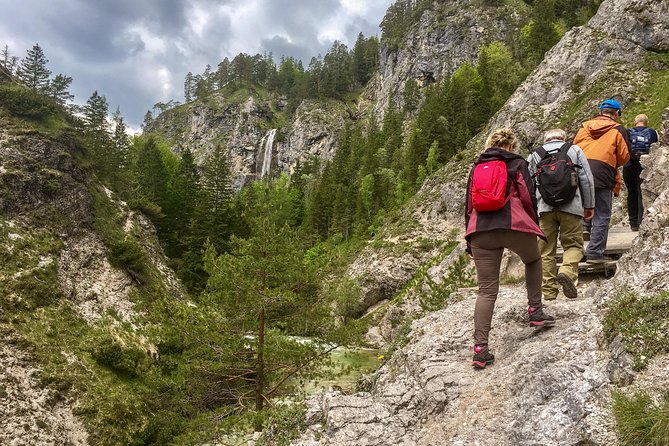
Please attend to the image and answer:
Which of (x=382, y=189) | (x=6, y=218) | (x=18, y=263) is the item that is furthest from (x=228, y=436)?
(x=382, y=189)

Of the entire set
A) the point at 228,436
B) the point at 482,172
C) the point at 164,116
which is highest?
the point at 164,116

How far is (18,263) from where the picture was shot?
61.9 feet

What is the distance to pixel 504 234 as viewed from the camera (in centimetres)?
453

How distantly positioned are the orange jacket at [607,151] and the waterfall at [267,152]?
102m

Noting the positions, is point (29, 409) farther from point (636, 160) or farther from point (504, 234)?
point (636, 160)

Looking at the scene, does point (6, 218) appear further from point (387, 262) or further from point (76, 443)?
point (387, 262)

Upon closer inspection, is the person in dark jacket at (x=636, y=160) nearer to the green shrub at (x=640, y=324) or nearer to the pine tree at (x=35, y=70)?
the green shrub at (x=640, y=324)

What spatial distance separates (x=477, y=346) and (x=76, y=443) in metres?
14.8

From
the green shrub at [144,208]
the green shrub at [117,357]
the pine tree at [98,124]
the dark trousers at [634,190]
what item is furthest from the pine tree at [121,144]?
the dark trousers at [634,190]

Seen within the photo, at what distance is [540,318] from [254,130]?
11931cm

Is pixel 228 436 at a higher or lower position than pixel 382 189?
lower

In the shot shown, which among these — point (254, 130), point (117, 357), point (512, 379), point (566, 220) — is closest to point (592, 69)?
point (566, 220)

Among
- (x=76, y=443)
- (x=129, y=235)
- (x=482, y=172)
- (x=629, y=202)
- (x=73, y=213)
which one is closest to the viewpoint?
(x=482, y=172)

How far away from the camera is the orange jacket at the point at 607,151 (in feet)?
22.5
